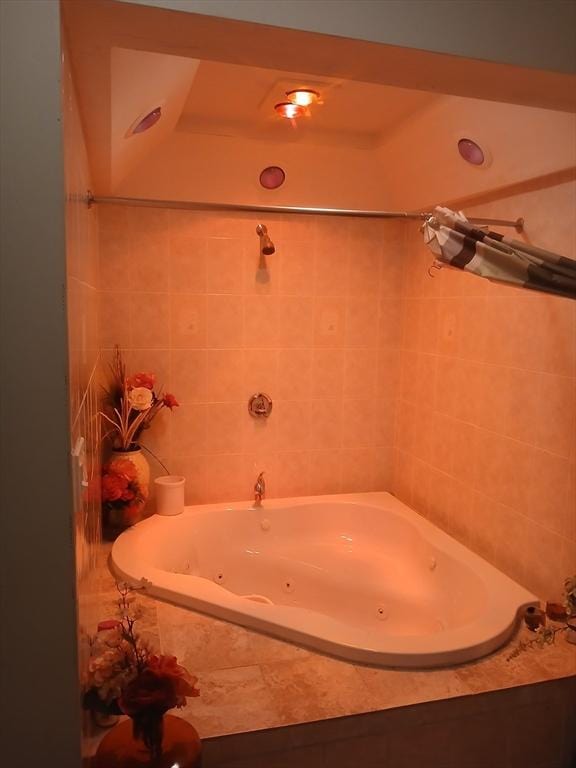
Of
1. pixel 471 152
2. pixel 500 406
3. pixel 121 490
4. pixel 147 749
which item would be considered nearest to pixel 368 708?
pixel 147 749

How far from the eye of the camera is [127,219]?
9.07 feet

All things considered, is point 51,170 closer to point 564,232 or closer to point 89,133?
point 89,133

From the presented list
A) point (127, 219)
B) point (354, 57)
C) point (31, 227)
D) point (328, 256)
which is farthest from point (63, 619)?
point (328, 256)

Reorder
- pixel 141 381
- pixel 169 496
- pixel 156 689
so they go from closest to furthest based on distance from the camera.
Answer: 1. pixel 156 689
2. pixel 141 381
3. pixel 169 496

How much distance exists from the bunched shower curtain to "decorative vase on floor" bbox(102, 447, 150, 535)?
1.69m

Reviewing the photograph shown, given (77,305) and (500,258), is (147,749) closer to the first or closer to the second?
(77,305)

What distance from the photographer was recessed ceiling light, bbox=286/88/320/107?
7.38ft

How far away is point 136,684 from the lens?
1178mm

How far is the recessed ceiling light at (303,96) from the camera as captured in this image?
2250 mm

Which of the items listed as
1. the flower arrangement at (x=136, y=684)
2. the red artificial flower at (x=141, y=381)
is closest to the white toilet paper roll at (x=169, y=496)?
the red artificial flower at (x=141, y=381)

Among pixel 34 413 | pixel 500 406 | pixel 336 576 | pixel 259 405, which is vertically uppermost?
pixel 34 413

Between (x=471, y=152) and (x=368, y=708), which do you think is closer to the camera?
(x=368, y=708)

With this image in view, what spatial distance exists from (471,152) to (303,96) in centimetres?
70

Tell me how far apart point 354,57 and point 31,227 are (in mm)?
716
